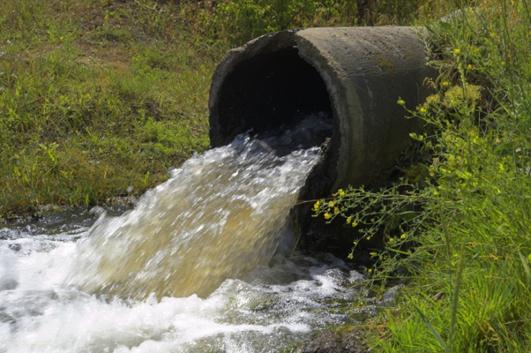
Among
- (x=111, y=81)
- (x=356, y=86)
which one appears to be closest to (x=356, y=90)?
(x=356, y=86)

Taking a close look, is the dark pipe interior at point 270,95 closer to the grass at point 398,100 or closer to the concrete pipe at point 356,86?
the concrete pipe at point 356,86

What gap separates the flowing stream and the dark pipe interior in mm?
247

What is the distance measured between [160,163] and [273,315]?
3163mm

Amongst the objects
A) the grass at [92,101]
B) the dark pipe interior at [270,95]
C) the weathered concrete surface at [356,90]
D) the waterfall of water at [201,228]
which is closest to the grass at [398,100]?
the grass at [92,101]

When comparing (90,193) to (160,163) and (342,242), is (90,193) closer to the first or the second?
(160,163)

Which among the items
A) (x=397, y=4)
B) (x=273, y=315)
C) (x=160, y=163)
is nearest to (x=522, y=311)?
(x=273, y=315)

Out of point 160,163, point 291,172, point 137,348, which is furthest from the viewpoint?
point 160,163

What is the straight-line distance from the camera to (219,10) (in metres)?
10.2

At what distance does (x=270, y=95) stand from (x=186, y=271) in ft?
7.38

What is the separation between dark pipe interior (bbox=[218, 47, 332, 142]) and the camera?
5.66 m

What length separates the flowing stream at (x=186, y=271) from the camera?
348 cm

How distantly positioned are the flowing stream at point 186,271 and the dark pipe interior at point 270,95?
0.25 metres

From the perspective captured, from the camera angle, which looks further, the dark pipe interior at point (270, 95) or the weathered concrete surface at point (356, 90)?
the dark pipe interior at point (270, 95)

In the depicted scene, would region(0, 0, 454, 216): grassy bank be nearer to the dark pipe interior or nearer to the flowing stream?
the flowing stream
